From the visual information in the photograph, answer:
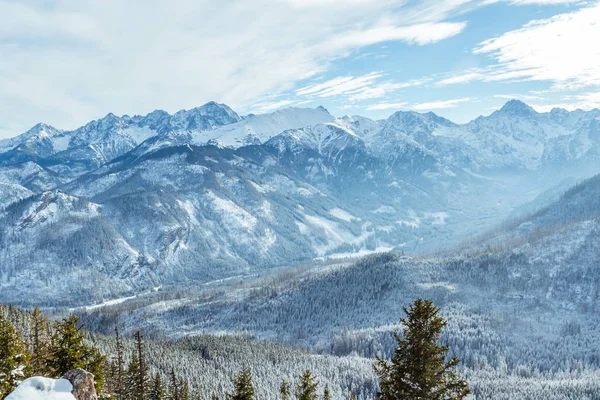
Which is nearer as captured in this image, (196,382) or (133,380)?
(133,380)

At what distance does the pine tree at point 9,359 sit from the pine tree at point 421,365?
3021 cm

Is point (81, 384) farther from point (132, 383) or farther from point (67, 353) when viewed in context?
point (132, 383)

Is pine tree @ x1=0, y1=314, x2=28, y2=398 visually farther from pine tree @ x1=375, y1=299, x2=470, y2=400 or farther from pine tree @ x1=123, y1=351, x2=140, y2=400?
pine tree @ x1=375, y1=299, x2=470, y2=400

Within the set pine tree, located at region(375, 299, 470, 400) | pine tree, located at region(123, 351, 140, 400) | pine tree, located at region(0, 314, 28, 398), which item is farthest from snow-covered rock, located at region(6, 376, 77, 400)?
pine tree, located at region(123, 351, 140, 400)

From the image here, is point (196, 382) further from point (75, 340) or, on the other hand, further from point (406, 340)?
point (406, 340)

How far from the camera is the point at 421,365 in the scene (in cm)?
2605

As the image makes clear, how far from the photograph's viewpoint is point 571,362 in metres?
195

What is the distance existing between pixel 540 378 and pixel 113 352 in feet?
563

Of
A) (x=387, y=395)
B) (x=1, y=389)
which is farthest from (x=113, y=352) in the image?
(x=387, y=395)

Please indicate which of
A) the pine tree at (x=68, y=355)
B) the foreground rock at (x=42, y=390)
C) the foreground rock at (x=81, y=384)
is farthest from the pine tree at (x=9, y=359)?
the foreground rock at (x=42, y=390)

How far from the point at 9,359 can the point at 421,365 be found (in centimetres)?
3636

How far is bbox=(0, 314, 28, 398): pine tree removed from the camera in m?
37.2

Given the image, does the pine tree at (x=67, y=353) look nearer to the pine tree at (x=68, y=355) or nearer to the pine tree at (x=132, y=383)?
the pine tree at (x=68, y=355)

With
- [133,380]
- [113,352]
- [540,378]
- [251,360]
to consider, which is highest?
[133,380]
